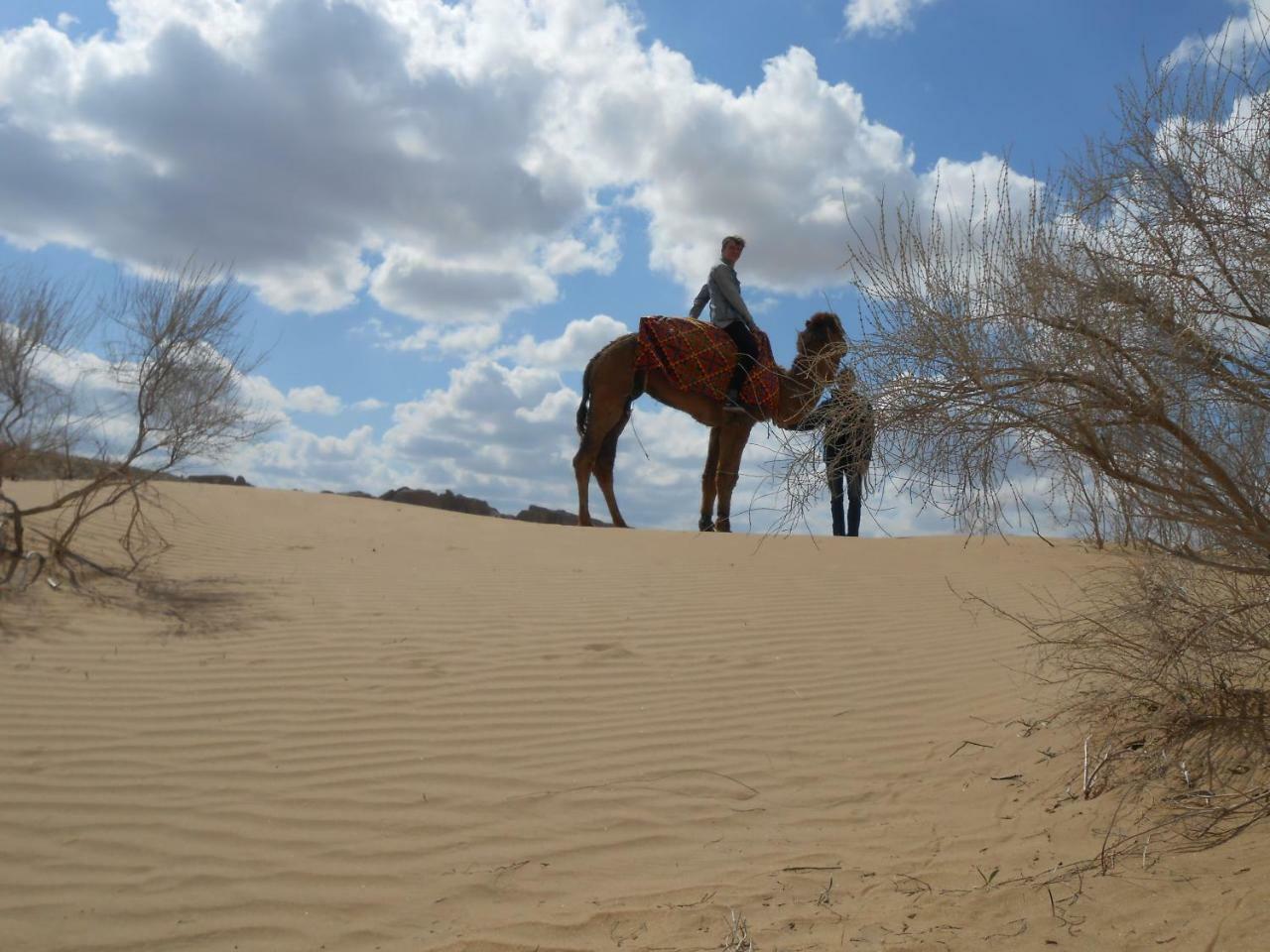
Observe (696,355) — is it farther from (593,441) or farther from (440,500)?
(440,500)

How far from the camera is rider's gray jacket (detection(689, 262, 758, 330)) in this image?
11992mm

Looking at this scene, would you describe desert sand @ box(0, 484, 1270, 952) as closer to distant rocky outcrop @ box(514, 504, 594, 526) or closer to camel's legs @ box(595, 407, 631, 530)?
camel's legs @ box(595, 407, 631, 530)

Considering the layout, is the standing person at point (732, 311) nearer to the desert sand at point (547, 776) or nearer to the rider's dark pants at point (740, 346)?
the rider's dark pants at point (740, 346)

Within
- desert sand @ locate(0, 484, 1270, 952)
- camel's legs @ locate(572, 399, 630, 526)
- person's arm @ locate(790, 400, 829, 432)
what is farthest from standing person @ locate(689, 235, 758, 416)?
person's arm @ locate(790, 400, 829, 432)

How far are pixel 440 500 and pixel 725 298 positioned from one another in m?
8.09

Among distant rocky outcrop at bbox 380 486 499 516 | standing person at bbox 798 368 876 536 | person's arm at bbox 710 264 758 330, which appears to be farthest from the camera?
distant rocky outcrop at bbox 380 486 499 516

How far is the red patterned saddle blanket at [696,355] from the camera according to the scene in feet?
39.9

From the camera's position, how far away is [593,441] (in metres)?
13.0

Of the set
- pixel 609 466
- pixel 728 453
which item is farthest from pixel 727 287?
pixel 609 466

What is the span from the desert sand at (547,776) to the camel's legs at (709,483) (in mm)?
3765

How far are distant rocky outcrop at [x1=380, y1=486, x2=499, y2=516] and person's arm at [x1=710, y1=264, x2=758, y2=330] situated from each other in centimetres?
764

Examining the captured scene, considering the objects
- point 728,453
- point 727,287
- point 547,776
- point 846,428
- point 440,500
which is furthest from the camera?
point 440,500

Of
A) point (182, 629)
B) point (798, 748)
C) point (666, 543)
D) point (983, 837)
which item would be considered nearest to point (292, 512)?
point (666, 543)

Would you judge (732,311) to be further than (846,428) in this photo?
Yes
